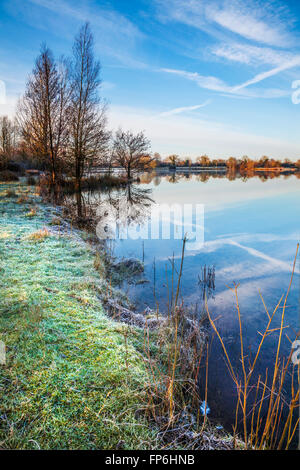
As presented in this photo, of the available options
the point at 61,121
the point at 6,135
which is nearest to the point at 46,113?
the point at 61,121

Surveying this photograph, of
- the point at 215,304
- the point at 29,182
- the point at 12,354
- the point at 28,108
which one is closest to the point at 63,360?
the point at 12,354

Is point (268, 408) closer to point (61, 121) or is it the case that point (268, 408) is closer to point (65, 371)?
point (65, 371)

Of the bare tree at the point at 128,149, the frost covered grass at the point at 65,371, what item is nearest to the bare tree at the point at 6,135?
the bare tree at the point at 128,149

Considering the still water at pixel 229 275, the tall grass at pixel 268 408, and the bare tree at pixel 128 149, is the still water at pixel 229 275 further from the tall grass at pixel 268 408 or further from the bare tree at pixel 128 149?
the bare tree at pixel 128 149

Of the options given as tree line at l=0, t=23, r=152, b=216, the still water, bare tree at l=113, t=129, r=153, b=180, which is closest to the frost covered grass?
the still water

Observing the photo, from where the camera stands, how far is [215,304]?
474cm

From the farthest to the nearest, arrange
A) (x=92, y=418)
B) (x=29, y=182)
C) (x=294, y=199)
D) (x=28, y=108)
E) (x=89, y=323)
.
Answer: (x=29, y=182) < (x=294, y=199) < (x=28, y=108) < (x=89, y=323) < (x=92, y=418)

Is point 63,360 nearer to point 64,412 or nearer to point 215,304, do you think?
point 64,412

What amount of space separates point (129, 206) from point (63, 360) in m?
13.3

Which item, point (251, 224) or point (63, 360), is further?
point (251, 224)

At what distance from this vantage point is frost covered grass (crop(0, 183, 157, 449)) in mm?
1767

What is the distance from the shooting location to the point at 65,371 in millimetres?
2252

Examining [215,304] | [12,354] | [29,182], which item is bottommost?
[215,304]
